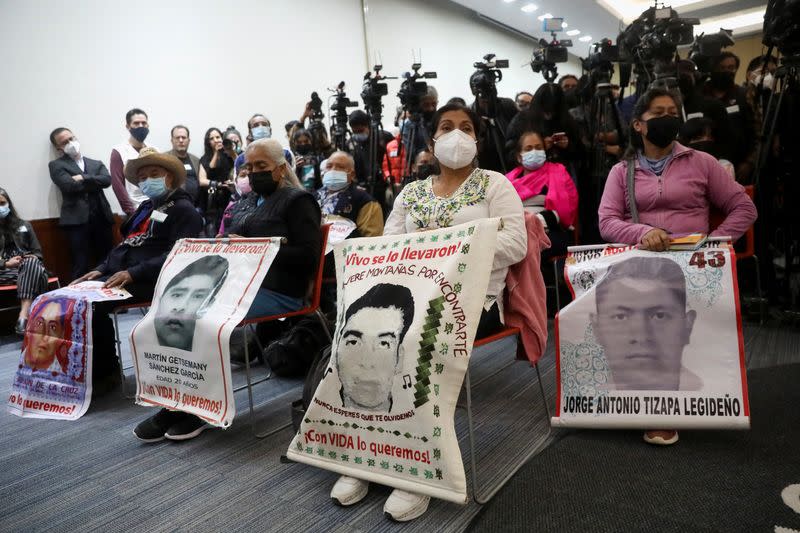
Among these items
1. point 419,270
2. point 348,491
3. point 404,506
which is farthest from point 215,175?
point 404,506

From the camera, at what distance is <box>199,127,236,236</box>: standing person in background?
204 inches

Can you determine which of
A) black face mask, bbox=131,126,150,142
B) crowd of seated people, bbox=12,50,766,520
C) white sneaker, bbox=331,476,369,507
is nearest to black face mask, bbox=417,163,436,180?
crowd of seated people, bbox=12,50,766,520

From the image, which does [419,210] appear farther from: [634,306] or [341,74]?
[341,74]

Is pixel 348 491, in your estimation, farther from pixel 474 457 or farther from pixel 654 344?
pixel 654 344

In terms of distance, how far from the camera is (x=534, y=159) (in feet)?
10.1

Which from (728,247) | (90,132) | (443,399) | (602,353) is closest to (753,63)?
(728,247)

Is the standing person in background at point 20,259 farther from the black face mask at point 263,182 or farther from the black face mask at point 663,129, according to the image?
the black face mask at point 663,129

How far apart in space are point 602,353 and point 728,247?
518 mm

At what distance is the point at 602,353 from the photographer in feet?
5.79

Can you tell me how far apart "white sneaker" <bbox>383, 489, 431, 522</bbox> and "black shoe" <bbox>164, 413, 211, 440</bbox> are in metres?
1.00

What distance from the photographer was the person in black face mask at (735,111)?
10.8ft

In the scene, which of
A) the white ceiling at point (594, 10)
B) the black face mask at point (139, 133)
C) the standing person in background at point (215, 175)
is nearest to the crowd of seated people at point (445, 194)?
the standing person in background at point (215, 175)

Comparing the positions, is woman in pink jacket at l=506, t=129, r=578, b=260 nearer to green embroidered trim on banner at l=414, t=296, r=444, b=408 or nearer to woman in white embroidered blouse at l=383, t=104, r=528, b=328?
woman in white embroidered blouse at l=383, t=104, r=528, b=328

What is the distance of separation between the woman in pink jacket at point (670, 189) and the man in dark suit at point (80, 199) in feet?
15.2
